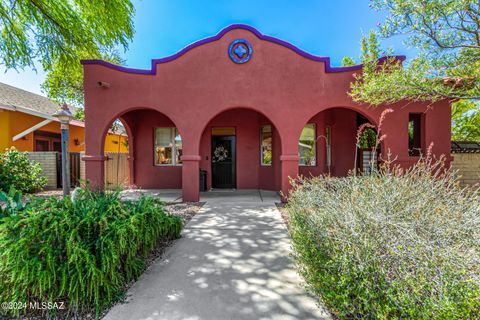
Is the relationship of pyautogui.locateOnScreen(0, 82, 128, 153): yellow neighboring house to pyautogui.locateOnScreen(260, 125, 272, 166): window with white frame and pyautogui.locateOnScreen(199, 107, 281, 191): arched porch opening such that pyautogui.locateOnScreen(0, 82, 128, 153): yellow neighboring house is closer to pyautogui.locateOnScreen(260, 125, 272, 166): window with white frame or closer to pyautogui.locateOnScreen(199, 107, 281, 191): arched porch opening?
pyautogui.locateOnScreen(199, 107, 281, 191): arched porch opening

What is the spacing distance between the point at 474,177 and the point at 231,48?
32.0ft

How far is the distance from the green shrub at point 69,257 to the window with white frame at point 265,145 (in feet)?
23.4

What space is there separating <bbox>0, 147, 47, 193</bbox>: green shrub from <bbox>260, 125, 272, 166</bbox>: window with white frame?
346 inches

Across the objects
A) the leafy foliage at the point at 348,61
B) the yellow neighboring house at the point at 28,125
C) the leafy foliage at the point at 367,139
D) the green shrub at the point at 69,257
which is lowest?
the green shrub at the point at 69,257

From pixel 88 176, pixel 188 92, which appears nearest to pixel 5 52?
pixel 88 176

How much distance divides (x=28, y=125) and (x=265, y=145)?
40.0ft

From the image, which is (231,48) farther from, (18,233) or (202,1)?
(18,233)

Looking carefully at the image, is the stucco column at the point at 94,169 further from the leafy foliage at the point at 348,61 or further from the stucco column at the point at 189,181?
the leafy foliage at the point at 348,61

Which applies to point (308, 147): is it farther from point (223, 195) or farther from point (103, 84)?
point (103, 84)

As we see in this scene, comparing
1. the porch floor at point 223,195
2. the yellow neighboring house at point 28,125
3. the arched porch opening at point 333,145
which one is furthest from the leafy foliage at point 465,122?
the yellow neighboring house at point 28,125

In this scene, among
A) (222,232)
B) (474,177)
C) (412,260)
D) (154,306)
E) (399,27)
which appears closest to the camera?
(412,260)

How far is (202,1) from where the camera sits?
8.58 metres

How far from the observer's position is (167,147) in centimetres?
1000

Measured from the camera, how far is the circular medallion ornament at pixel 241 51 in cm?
720
